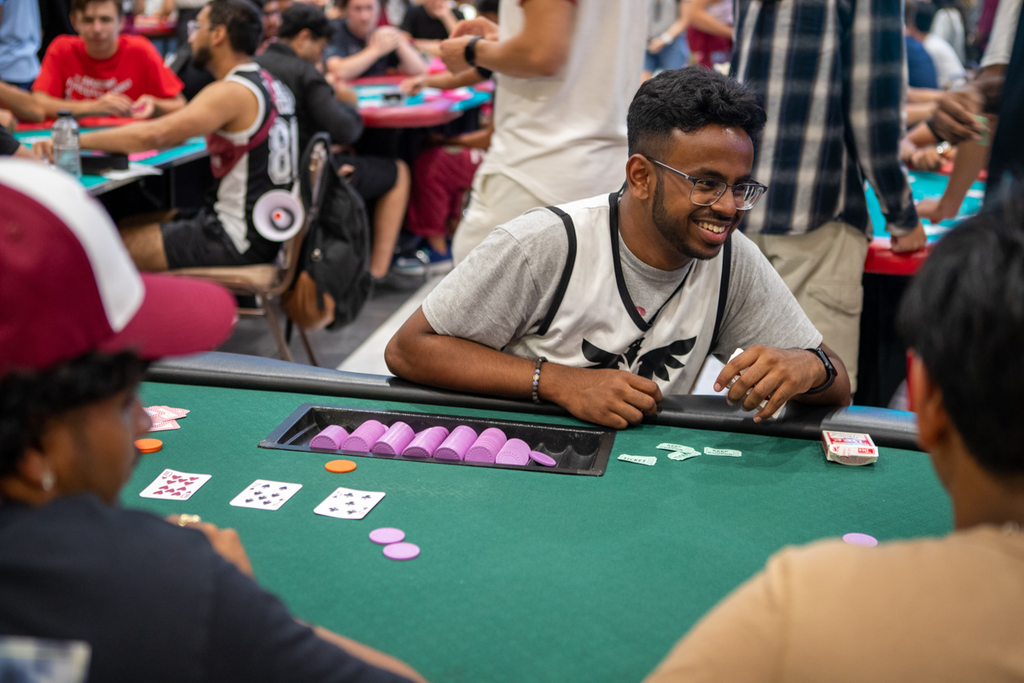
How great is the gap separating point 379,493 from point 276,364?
0.51m

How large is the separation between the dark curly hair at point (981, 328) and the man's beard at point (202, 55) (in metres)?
3.33

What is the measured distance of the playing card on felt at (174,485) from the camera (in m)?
1.28

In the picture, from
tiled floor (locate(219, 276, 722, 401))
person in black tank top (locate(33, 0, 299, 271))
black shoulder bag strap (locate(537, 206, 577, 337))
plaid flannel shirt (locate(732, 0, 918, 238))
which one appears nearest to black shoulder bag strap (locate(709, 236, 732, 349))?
black shoulder bag strap (locate(537, 206, 577, 337))

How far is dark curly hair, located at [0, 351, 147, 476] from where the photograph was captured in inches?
26.0

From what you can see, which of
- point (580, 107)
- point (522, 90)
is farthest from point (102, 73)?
point (580, 107)

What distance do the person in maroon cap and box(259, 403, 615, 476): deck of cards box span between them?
26.9 inches

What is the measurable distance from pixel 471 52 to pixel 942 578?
2.07m

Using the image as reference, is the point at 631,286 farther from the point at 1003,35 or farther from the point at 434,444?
the point at 1003,35

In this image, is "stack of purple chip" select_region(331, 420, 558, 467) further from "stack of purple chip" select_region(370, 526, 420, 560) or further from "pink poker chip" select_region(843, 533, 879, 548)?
"pink poker chip" select_region(843, 533, 879, 548)

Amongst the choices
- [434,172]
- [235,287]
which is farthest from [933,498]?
[434,172]

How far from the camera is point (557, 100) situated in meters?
2.37

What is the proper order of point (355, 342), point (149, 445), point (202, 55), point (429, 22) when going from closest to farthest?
point (149, 445) < point (202, 55) < point (355, 342) < point (429, 22)

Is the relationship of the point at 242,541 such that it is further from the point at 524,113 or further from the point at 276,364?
the point at 524,113

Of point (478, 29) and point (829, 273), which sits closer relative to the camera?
point (829, 273)
